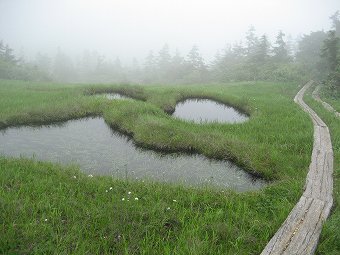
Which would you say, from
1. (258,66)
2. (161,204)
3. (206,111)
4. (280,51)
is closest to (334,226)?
(161,204)

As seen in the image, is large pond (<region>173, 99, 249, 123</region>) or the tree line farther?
the tree line

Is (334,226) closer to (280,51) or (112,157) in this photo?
(112,157)

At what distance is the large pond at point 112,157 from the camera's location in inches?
426

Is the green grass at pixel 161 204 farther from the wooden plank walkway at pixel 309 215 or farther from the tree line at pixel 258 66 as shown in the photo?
the tree line at pixel 258 66

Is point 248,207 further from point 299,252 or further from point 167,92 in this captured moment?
point 167,92

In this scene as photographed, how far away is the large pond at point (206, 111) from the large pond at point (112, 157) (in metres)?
5.92

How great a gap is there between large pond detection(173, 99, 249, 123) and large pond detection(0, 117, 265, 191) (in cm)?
592

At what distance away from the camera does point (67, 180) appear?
8.90 metres

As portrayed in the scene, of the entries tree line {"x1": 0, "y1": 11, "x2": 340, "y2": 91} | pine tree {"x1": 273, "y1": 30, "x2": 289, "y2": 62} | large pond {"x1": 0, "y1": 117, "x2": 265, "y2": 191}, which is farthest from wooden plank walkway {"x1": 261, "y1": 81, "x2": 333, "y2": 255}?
pine tree {"x1": 273, "y1": 30, "x2": 289, "y2": 62}

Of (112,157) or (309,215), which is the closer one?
(309,215)

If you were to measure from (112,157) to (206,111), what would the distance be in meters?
10.1

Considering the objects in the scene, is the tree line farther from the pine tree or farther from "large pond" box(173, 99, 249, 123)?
"large pond" box(173, 99, 249, 123)

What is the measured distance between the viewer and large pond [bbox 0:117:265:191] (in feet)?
35.5

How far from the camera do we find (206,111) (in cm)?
2091
